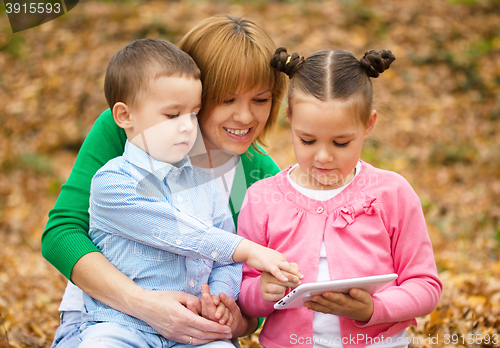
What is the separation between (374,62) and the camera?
191 centimetres

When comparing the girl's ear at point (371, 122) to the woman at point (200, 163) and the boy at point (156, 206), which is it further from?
the boy at point (156, 206)

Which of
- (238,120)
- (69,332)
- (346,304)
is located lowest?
(69,332)

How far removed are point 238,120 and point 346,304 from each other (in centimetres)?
101

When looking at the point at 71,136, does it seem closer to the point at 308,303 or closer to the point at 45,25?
the point at 45,25

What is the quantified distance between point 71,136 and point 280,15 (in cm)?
393

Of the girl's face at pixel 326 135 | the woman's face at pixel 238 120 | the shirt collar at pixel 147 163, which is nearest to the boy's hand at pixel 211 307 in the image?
the shirt collar at pixel 147 163

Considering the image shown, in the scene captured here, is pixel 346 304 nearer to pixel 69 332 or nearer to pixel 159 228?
pixel 159 228

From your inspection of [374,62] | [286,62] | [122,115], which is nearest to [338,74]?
[374,62]

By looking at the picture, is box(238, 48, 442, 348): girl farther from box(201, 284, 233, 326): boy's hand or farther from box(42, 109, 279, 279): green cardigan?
box(42, 109, 279, 279): green cardigan

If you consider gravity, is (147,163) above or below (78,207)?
above

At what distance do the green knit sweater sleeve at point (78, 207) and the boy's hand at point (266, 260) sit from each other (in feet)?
2.21

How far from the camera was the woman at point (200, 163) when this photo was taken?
1.80 metres

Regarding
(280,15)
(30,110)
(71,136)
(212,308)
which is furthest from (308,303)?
(280,15)

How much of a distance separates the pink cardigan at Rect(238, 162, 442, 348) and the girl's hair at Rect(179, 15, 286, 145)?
61cm
